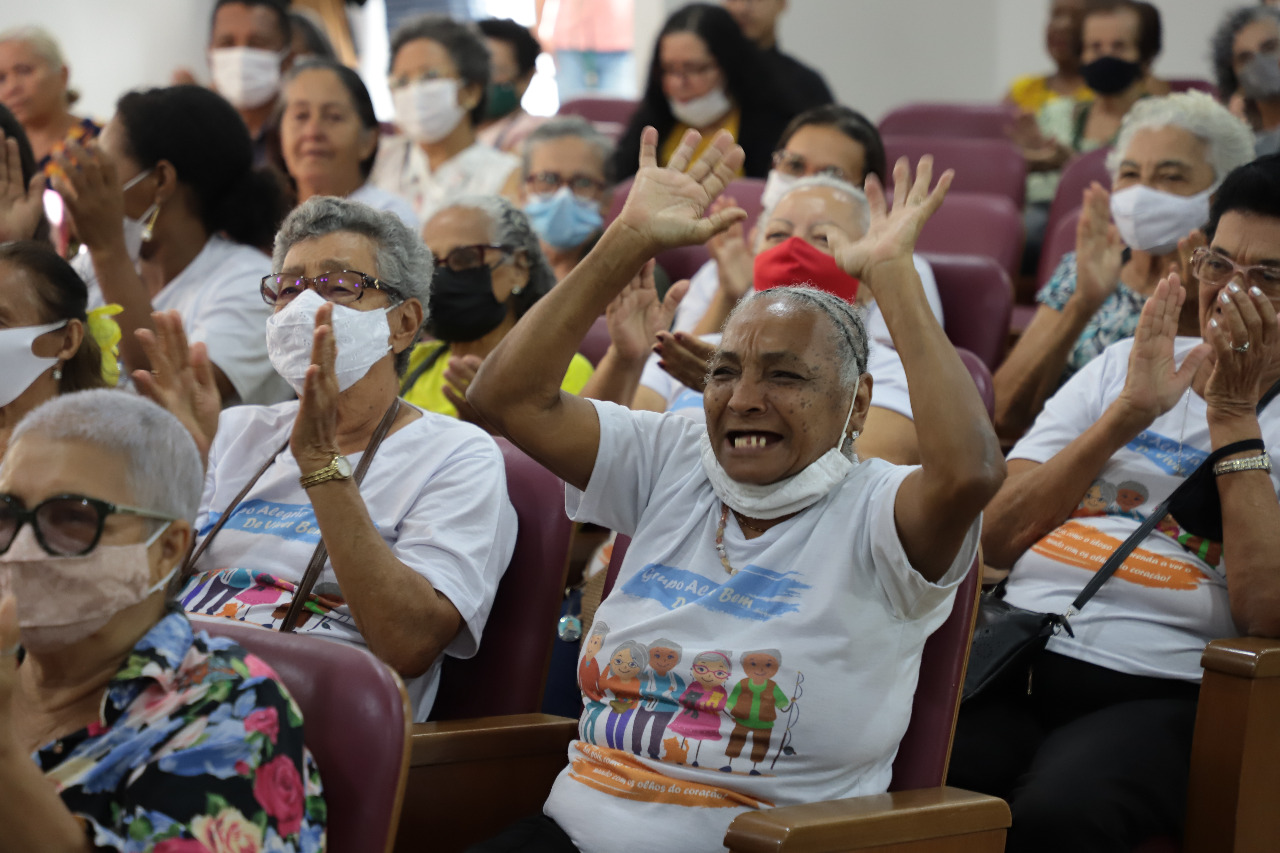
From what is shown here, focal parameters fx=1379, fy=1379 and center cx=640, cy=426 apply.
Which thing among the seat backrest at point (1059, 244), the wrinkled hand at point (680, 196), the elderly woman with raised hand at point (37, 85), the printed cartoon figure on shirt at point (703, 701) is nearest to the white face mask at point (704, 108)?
the seat backrest at point (1059, 244)

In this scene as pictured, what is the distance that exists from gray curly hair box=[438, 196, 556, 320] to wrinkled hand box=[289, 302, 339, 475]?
3.97 feet

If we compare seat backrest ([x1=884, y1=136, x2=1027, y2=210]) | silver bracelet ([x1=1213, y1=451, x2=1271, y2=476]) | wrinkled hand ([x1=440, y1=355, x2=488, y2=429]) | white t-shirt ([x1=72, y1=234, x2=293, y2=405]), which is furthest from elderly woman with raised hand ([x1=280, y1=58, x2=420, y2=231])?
silver bracelet ([x1=1213, y1=451, x2=1271, y2=476])

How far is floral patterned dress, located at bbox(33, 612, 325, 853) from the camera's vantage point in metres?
1.42

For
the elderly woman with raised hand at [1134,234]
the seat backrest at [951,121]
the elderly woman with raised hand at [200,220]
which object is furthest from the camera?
the seat backrest at [951,121]

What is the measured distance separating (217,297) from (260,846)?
2.23 m

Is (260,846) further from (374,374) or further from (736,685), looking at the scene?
(374,374)

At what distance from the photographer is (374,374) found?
2371 mm

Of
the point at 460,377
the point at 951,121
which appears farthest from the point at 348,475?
the point at 951,121

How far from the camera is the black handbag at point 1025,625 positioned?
7.59 ft

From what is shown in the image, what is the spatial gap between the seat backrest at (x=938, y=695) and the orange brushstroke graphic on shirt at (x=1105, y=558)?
54 cm

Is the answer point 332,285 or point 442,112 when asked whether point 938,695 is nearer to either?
point 332,285

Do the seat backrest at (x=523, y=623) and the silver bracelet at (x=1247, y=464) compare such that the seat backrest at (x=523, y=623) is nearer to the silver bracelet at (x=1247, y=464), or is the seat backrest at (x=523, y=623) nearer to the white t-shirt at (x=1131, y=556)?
the white t-shirt at (x=1131, y=556)

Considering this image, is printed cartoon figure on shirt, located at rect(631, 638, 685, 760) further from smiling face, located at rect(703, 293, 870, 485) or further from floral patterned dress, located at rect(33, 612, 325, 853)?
floral patterned dress, located at rect(33, 612, 325, 853)

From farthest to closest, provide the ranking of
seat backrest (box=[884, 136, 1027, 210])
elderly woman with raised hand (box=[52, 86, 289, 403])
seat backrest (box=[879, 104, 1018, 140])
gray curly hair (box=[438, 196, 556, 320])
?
seat backrest (box=[879, 104, 1018, 140]), seat backrest (box=[884, 136, 1027, 210]), elderly woman with raised hand (box=[52, 86, 289, 403]), gray curly hair (box=[438, 196, 556, 320])
